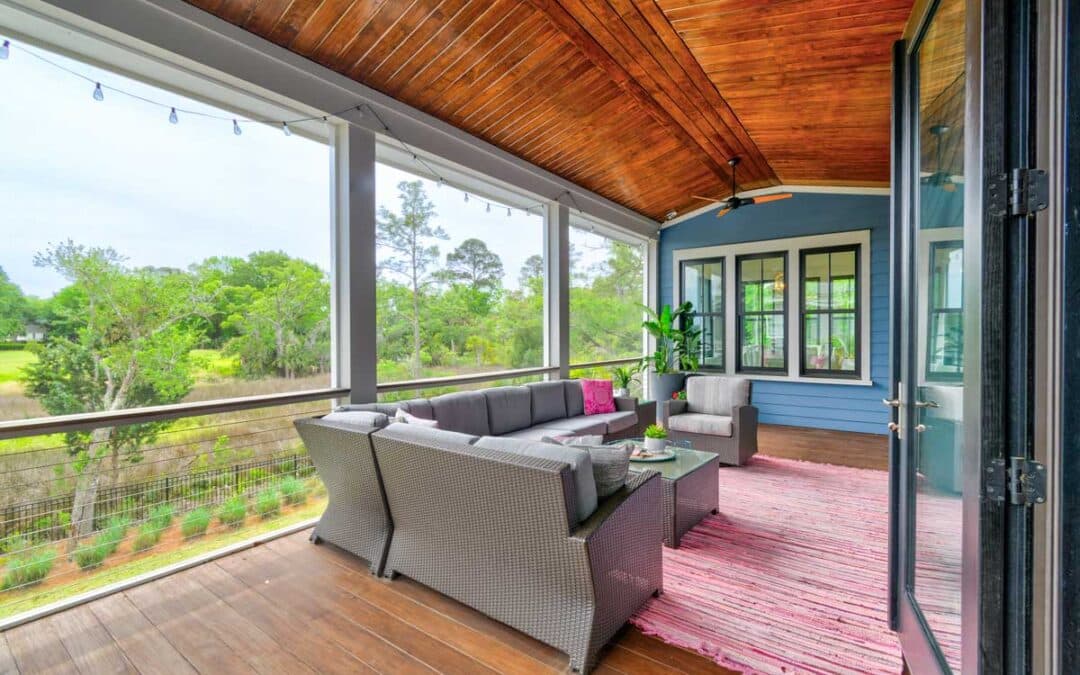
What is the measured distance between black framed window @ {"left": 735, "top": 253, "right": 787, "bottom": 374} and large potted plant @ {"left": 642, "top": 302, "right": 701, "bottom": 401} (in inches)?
28.4

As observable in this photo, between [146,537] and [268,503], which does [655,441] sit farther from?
[146,537]

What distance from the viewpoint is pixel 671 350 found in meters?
7.69

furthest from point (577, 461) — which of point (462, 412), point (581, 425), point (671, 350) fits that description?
point (671, 350)

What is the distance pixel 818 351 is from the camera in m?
6.86

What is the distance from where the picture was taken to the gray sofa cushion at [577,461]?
1959 mm

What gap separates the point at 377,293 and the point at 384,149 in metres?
1.22

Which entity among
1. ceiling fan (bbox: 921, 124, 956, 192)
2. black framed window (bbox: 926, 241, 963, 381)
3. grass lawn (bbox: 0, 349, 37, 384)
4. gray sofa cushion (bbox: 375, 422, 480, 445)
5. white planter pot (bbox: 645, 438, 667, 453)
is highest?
ceiling fan (bbox: 921, 124, 956, 192)

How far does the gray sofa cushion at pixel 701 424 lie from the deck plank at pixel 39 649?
451 centimetres

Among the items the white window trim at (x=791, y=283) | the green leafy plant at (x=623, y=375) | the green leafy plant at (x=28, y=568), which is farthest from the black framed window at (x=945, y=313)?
the white window trim at (x=791, y=283)

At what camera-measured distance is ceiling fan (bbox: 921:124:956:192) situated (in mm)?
1524

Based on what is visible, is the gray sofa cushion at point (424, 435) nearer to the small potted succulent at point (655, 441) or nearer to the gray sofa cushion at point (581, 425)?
the small potted succulent at point (655, 441)

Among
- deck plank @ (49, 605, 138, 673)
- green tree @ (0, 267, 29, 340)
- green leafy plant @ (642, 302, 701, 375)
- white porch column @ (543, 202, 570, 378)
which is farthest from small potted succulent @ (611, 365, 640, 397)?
green tree @ (0, 267, 29, 340)

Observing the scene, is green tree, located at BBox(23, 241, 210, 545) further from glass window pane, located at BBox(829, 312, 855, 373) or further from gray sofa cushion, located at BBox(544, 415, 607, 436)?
glass window pane, located at BBox(829, 312, 855, 373)

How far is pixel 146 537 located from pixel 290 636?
133cm
